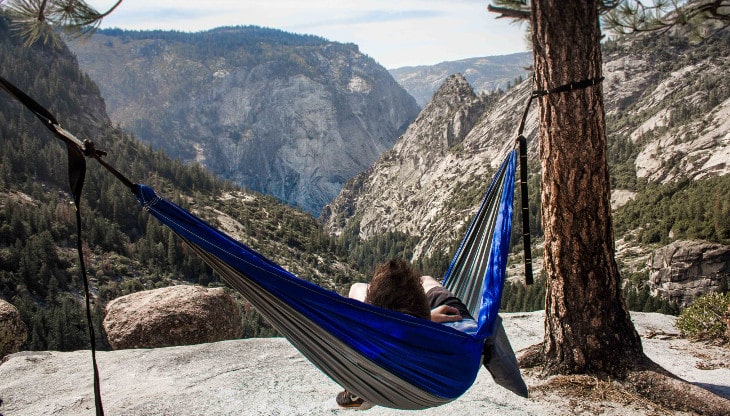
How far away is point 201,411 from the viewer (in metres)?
3.66

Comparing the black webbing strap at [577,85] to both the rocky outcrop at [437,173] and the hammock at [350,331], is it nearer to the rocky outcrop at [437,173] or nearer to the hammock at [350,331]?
the hammock at [350,331]

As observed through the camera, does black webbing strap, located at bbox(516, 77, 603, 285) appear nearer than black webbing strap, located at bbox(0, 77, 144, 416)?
No

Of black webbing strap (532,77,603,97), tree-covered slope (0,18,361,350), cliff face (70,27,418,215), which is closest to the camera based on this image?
black webbing strap (532,77,603,97)

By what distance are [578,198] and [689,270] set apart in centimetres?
4142

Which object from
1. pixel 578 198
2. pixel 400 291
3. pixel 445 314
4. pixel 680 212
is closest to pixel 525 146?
pixel 578 198

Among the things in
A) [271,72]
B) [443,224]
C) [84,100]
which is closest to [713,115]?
[443,224]

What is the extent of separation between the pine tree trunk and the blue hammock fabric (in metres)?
1.35

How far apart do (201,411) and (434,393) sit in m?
1.97

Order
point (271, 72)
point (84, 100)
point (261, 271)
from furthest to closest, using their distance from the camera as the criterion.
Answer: point (271, 72)
point (84, 100)
point (261, 271)

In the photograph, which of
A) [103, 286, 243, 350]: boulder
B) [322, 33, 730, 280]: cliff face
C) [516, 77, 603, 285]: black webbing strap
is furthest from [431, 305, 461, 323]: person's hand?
[322, 33, 730, 280]: cliff face

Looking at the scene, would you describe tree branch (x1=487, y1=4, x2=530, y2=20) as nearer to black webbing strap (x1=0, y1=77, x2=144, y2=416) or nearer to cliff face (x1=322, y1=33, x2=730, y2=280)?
black webbing strap (x1=0, y1=77, x2=144, y2=416)

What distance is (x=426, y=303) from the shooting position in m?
2.35

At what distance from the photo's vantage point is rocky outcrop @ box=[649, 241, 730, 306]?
36.2 meters

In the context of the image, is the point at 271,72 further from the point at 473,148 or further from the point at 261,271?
the point at 261,271
